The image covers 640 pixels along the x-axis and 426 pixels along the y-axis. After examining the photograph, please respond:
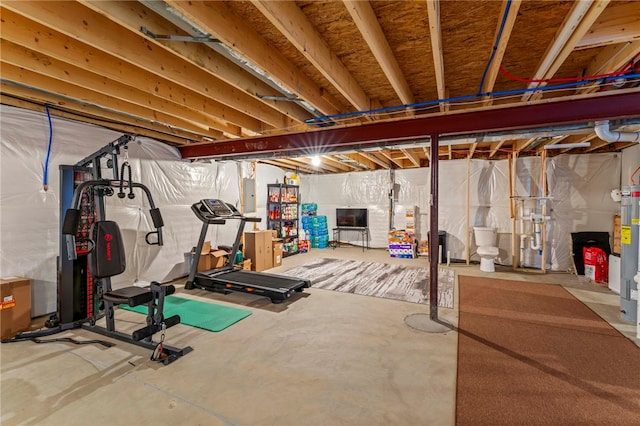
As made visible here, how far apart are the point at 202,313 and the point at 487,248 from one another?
5.41 meters

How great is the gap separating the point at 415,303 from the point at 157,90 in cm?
410

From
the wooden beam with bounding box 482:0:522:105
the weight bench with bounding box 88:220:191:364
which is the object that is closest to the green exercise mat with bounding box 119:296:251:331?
the weight bench with bounding box 88:220:191:364

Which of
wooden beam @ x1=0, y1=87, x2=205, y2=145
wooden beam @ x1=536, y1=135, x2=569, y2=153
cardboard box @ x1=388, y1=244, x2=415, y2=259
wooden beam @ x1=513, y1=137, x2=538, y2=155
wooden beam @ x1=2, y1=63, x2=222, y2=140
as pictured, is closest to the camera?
wooden beam @ x1=2, y1=63, x2=222, y2=140

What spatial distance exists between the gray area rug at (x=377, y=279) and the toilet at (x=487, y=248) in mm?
738

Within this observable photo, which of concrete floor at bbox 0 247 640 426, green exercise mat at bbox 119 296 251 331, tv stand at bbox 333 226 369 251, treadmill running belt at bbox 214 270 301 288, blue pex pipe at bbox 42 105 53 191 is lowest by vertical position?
concrete floor at bbox 0 247 640 426

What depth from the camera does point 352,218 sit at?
8406mm

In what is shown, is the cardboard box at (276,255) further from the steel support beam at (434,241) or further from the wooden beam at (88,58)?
the steel support beam at (434,241)

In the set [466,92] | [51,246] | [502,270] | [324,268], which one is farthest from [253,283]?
[502,270]

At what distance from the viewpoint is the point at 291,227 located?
7859 millimetres

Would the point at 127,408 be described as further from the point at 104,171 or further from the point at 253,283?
the point at 104,171

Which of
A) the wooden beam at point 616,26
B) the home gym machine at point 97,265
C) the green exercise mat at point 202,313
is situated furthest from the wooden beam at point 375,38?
the green exercise mat at point 202,313

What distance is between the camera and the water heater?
10.7 ft

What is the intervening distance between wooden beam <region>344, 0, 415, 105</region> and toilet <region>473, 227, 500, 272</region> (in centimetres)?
418

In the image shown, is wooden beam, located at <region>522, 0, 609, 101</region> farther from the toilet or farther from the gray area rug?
the toilet
